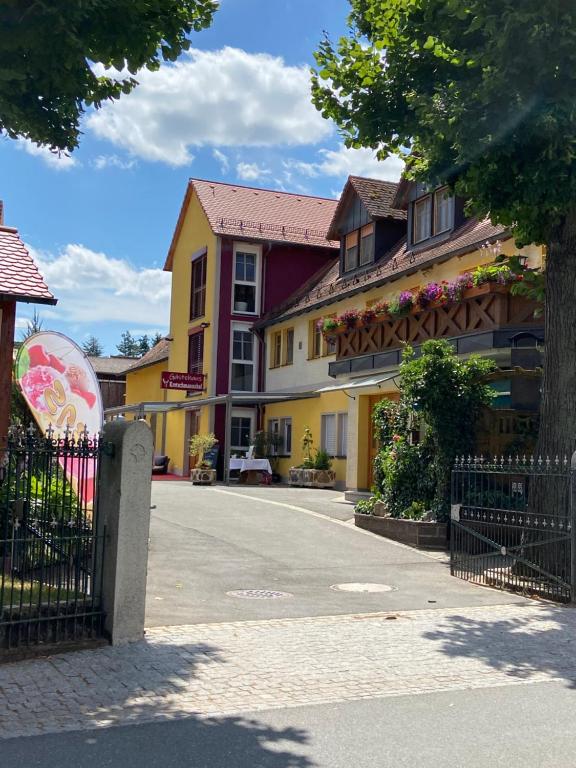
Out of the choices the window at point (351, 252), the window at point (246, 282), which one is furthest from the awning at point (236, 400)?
the window at point (351, 252)

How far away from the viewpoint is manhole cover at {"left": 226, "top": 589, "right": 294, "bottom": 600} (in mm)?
10038

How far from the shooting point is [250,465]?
2845 cm

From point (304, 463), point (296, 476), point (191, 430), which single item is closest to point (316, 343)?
point (304, 463)

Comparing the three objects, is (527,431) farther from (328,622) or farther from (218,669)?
(218,669)

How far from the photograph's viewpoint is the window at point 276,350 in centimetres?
3234

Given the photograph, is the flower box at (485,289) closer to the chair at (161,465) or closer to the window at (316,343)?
the window at (316,343)

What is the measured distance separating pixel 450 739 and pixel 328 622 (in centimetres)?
365

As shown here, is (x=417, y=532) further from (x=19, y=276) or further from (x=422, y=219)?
(x=422, y=219)

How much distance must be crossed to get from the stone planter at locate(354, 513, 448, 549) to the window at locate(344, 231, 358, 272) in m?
14.2

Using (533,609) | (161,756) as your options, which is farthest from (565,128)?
(161,756)

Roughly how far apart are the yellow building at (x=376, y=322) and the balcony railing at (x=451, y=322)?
0.02 metres

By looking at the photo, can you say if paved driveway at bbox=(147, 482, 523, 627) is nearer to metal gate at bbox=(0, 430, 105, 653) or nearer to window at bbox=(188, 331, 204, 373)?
metal gate at bbox=(0, 430, 105, 653)

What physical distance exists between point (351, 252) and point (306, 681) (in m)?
22.8

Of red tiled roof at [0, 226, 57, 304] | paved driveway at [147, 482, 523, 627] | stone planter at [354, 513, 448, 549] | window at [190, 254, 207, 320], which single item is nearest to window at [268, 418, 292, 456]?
window at [190, 254, 207, 320]
